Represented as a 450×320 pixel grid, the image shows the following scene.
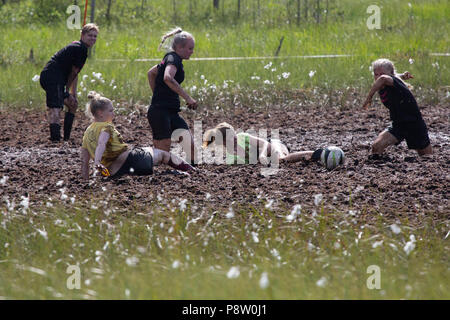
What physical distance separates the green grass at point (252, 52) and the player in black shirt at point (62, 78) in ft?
7.85

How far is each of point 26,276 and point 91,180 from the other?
2.56 meters

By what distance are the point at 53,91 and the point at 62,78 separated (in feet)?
0.71

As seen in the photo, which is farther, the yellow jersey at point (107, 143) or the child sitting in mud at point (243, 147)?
the child sitting in mud at point (243, 147)

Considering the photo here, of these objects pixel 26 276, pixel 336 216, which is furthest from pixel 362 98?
pixel 26 276

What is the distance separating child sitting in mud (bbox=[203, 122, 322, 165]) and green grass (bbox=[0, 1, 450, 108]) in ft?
13.3

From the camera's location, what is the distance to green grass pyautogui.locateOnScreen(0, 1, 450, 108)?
12367 millimetres

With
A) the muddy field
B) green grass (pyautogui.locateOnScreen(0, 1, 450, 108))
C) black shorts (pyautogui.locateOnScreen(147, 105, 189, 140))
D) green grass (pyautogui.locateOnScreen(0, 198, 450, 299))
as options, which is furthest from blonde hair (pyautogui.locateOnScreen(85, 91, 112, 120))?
green grass (pyautogui.locateOnScreen(0, 1, 450, 108))

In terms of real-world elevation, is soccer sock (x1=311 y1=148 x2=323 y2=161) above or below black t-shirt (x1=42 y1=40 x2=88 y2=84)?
below

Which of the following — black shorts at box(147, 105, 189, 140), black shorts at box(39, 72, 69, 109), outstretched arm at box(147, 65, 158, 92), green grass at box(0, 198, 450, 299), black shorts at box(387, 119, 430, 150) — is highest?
outstretched arm at box(147, 65, 158, 92)

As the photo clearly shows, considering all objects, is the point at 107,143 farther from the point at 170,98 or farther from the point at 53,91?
the point at 53,91

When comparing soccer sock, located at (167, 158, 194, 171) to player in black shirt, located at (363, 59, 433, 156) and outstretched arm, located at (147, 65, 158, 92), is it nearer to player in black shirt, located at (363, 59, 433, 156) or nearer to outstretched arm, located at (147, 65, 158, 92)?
outstretched arm, located at (147, 65, 158, 92)

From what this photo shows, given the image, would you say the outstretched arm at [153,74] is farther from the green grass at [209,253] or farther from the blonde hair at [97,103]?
the green grass at [209,253]

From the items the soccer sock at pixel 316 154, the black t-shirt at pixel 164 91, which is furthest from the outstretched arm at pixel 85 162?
the soccer sock at pixel 316 154

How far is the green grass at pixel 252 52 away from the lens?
1237 centimetres
